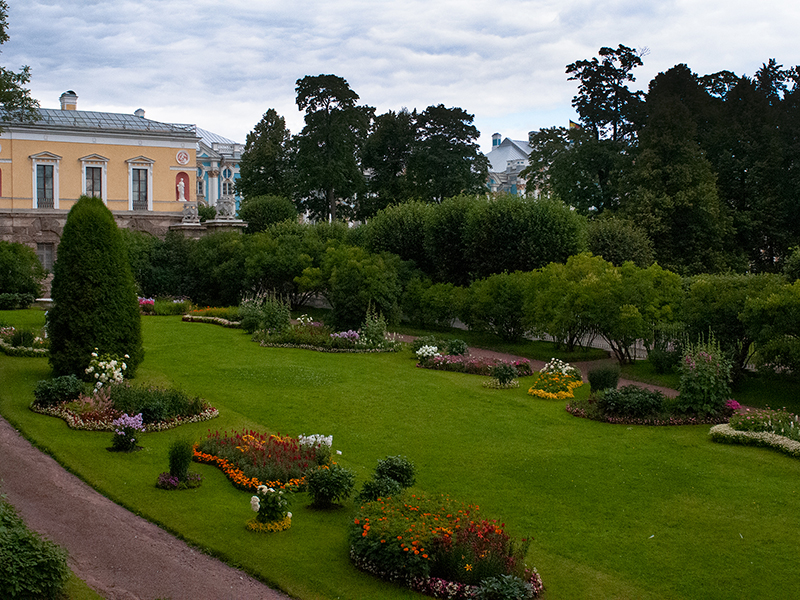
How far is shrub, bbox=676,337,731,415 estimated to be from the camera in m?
14.5

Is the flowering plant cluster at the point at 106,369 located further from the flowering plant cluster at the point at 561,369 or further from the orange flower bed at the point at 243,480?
the flowering plant cluster at the point at 561,369

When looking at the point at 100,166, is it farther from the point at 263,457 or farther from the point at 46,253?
the point at 263,457

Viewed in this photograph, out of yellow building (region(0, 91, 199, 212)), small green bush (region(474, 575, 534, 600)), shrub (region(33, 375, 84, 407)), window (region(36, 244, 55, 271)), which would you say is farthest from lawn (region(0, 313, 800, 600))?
yellow building (region(0, 91, 199, 212))

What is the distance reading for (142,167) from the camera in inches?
1625

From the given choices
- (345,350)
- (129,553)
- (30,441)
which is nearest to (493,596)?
(129,553)

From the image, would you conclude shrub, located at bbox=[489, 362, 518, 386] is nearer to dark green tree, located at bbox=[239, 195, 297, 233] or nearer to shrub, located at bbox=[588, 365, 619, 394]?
shrub, located at bbox=[588, 365, 619, 394]

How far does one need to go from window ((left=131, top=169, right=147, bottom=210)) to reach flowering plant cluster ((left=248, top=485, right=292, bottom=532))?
3622 cm

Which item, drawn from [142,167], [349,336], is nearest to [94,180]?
[142,167]

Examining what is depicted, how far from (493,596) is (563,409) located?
901 centimetres

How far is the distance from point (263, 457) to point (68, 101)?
39.4m

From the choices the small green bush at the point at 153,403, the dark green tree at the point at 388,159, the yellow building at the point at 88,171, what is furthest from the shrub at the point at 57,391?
the dark green tree at the point at 388,159

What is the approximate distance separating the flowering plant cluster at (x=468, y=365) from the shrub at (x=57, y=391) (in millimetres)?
9222

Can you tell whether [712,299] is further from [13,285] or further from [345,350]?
[13,285]

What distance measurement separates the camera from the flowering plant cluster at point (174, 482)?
974 cm
